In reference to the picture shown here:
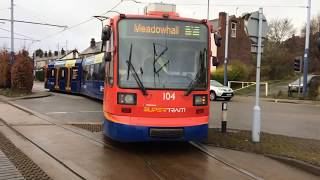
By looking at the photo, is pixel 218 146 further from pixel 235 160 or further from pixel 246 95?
pixel 246 95

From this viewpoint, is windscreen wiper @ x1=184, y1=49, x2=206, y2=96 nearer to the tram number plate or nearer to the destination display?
the tram number plate

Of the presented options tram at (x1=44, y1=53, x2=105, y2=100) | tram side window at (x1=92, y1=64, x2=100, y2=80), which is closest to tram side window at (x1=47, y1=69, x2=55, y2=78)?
tram at (x1=44, y1=53, x2=105, y2=100)

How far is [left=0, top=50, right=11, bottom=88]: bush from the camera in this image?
34.9 metres

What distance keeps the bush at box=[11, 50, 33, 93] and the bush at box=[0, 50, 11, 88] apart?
14.2ft

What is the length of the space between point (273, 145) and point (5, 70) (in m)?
28.2

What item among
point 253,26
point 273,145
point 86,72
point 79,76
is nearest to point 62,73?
point 79,76

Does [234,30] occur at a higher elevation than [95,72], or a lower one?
higher

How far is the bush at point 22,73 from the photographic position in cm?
3050

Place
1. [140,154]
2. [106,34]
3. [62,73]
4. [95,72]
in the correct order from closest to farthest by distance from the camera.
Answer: [140,154]
[106,34]
[95,72]
[62,73]

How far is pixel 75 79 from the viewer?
3259 cm

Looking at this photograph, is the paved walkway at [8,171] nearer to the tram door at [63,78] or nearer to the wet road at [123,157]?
the wet road at [123,157]

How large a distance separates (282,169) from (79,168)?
3.62 metres

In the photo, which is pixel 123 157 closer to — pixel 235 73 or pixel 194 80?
pixel 194 80

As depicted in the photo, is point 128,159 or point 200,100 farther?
point 200,100
